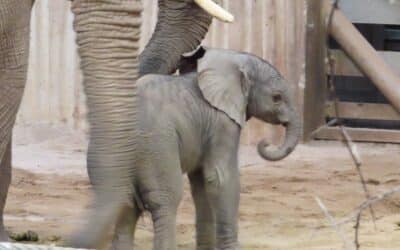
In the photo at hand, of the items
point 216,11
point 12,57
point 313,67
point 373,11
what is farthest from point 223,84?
point 373,11

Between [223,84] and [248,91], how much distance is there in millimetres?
219

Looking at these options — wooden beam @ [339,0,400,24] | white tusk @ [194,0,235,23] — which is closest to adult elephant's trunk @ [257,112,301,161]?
white tusk @ [194,0,235,23]

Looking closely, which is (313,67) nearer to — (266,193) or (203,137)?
(266,193)

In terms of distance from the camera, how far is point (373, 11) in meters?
12.0

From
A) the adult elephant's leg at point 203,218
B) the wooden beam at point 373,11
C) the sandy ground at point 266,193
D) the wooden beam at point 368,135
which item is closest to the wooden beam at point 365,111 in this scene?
the wooden beam at point 368,135

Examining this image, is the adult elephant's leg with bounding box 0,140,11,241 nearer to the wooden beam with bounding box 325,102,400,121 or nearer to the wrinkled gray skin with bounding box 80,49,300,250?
the wrinkled gray skin with bounding box 80,49,300,250

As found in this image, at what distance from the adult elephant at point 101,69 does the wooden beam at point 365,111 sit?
5340 mm

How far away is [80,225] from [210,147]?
5.51 ft

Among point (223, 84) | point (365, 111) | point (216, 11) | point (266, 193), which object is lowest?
point (266, 193)

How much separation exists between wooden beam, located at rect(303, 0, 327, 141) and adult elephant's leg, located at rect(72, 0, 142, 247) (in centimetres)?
549

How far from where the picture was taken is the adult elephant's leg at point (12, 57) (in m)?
6.64

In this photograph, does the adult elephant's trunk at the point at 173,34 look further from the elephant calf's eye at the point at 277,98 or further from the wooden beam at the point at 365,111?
the wooden beam at the point at 365,111

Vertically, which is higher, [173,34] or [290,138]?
[173,34]

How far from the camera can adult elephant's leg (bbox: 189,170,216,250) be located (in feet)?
26.0
